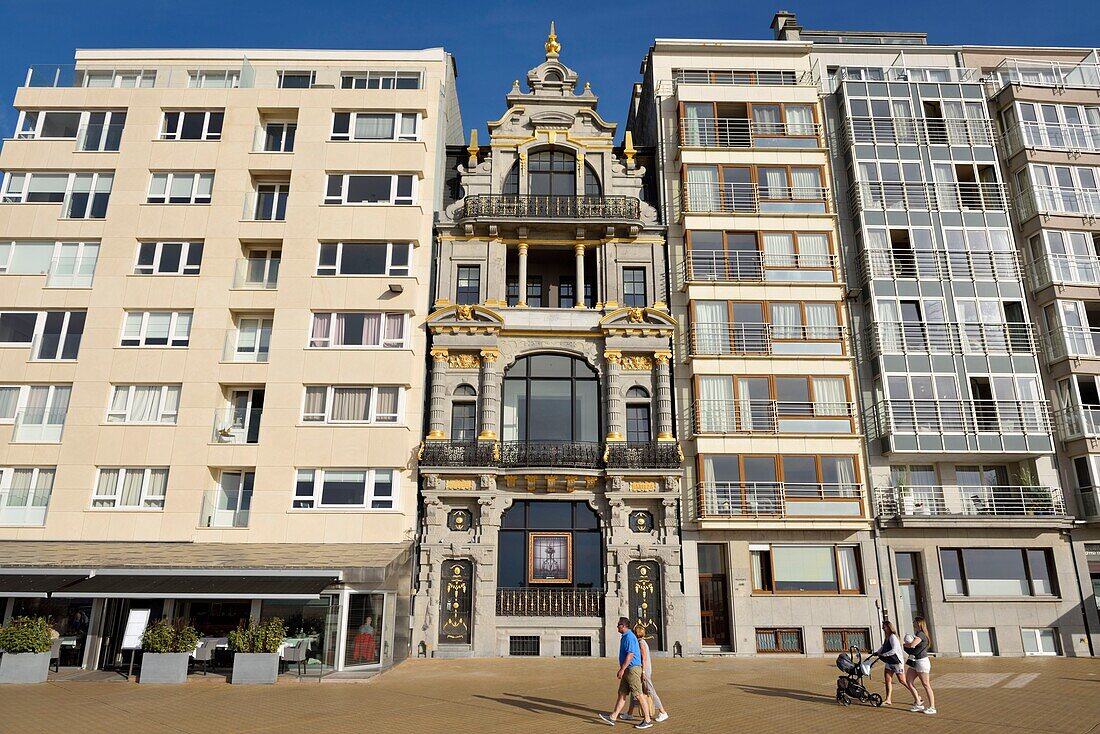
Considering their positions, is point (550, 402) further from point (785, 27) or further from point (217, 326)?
point (785, 27)

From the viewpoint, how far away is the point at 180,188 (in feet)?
100

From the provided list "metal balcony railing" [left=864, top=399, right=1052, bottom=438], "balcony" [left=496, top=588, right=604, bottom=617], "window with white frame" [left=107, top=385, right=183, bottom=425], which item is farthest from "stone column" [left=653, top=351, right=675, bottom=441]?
"window with white frame" [left=107, top=385, right=183, bottom=425]

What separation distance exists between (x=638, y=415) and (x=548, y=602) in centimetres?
776

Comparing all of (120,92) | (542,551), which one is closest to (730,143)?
(542,551)

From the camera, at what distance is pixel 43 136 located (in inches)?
1245

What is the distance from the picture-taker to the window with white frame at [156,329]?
28.4 metres

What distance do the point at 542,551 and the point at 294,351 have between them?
1176 cm

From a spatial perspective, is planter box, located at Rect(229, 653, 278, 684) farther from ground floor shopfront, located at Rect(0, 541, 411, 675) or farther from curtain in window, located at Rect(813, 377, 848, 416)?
curtain in window, located at Rect(813, 377, 848, 416)

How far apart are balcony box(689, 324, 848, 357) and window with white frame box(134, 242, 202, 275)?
65.0ft

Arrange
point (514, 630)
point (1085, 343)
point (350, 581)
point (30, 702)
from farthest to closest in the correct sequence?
point (1085, 343)
point (514, 630)
point (350, 581)
point (30, 702)

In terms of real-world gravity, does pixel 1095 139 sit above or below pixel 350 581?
above

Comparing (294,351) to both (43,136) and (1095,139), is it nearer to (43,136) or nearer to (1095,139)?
(43,136)

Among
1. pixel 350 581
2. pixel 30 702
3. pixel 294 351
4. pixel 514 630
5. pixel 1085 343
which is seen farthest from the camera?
pixel 1085 343

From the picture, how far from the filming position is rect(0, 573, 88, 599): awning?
21031 millimetres
